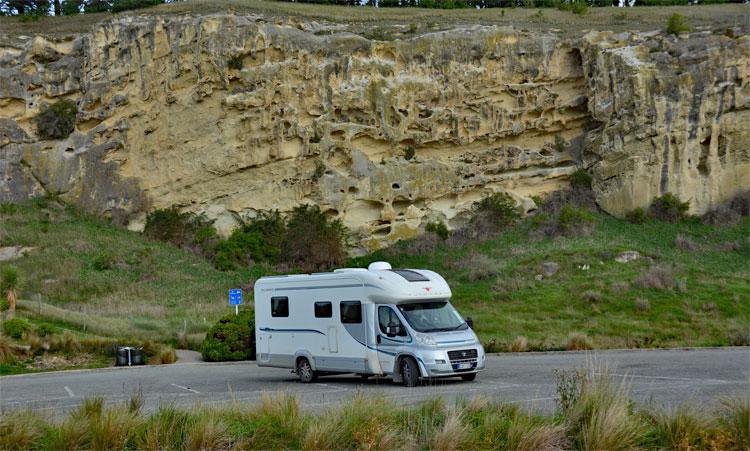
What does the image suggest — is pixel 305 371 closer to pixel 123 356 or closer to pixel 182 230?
pixel 123 356

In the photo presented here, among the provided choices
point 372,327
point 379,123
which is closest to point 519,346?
point 372,327

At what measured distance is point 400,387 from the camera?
58.2 ft

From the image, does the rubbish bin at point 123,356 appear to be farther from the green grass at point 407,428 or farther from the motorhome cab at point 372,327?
the green grass at point 407,428

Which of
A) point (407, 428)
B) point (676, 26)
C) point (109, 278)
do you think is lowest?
point (109, 278)

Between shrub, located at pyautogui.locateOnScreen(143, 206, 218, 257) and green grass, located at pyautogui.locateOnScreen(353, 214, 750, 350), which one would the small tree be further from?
green grass, located at pyautogui.locateOnScreen(353, 214, 750, 350)

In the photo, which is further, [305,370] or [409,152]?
[409,152]

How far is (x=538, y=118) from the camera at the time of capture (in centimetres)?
5503

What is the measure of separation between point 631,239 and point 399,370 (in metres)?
31.7

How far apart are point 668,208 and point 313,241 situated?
20.7 meters

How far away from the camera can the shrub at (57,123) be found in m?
56.2

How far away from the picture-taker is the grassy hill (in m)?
31.8

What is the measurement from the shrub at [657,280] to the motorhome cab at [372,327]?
787 inches

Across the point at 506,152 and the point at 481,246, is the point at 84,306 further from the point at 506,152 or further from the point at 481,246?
the point at 506,152

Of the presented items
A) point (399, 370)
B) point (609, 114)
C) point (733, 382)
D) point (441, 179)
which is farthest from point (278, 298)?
point (609, 114)
